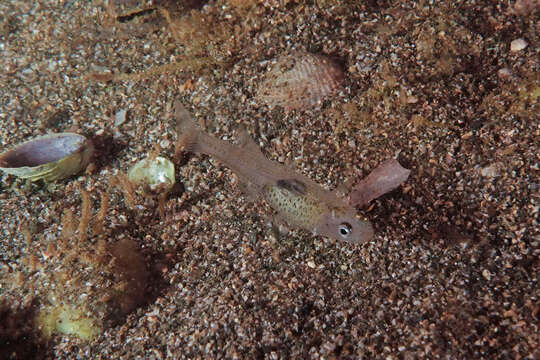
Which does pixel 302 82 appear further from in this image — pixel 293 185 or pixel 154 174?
pixel 154 174

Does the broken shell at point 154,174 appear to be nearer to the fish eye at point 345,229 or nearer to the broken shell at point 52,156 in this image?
the broken shell at point 52,156

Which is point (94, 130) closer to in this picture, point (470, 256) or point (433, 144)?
point (433, 144)

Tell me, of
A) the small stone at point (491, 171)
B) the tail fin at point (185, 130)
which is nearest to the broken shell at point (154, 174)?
the tail fin at point (185, 130)

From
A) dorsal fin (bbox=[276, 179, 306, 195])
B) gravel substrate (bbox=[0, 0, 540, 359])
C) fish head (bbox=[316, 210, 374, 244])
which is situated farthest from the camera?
dorsal fin (bbox=[276, 179, 306, 195])

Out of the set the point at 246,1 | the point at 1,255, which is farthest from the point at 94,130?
the point at 246,1

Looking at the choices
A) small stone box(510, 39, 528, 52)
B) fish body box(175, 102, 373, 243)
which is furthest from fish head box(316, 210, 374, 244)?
small stone box(510, 39, 528, 52)

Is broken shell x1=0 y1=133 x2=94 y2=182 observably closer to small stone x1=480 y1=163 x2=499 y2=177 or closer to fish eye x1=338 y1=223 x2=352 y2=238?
fish eye x1=338 y1=223 x2=352 y2=238
